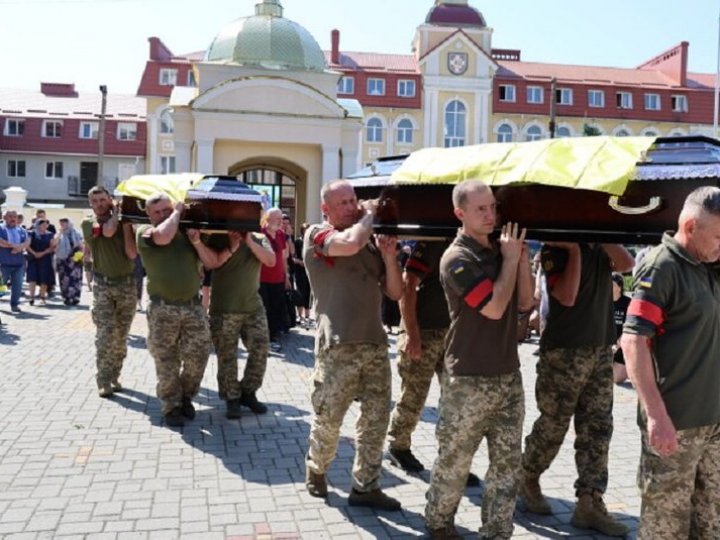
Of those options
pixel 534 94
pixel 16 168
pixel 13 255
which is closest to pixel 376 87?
pixel 534 94

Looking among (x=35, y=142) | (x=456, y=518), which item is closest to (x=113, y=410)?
(x=456, y=518)

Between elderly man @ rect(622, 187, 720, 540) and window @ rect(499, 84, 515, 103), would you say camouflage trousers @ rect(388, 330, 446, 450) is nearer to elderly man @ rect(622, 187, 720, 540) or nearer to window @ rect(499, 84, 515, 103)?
elderly man @ rect(622, 187, 720, 540)

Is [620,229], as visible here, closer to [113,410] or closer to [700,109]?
[113,410]

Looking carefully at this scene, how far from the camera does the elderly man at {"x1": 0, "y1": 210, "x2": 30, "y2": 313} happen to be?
47.5ft

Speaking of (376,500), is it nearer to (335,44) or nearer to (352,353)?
(352,353)

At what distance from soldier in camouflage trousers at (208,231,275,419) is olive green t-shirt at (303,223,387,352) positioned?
2061 millimetres

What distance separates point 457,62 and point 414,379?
4526cm

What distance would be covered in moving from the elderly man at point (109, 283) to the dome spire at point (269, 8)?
48.3ft

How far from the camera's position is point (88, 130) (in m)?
51.0

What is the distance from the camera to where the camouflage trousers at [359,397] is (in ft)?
15.1

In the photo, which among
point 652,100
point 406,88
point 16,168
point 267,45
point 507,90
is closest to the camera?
point 267,45

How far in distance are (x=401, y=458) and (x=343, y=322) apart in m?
1.47

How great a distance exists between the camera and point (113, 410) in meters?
6.91

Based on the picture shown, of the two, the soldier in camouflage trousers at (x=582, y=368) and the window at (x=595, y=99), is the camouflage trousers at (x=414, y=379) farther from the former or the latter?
the window at (x=595, y=99)
